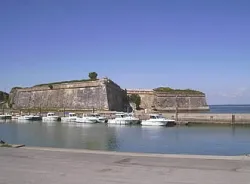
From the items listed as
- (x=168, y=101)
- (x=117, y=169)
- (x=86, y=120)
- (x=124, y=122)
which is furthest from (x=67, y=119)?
(x=117, y=169)

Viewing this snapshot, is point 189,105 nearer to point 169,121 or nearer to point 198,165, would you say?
point 169,121

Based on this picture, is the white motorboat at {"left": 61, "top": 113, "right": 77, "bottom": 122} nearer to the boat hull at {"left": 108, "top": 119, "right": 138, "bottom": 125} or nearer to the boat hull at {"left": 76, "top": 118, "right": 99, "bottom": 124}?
the boat hull at {"left": 76, "top": 118, "right": 99, "bottom": 124}

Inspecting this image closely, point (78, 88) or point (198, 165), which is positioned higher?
point (78, 88)

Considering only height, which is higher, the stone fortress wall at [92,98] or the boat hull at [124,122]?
the stone fortress wall at [92,98]

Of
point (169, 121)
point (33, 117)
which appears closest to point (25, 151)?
point (169, 121)

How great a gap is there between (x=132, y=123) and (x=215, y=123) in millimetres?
10369

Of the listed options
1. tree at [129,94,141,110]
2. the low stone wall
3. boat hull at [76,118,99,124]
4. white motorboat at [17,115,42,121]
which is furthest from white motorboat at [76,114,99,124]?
the low stone wall

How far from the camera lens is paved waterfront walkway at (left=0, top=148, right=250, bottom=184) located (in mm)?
7988

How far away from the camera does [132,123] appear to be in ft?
149

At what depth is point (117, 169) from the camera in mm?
9234

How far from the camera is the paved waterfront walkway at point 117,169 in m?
7.99

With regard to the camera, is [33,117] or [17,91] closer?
[33,117]

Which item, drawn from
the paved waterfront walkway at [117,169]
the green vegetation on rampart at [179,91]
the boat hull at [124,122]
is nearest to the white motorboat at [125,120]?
the boat hull at [124,122]

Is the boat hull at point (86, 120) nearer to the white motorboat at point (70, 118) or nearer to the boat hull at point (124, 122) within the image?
Answer: the white motorboat at point (70, 118)
